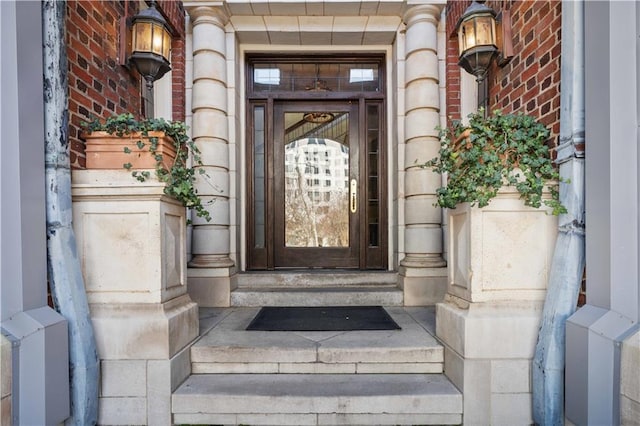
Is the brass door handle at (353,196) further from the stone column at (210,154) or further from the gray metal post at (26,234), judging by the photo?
the gray metal post at (26,234)

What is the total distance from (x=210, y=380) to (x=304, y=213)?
2.56 meters

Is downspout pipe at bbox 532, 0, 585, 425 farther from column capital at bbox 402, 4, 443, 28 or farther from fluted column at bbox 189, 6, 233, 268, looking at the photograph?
fluted column at bbox 189, 6, 233, 268

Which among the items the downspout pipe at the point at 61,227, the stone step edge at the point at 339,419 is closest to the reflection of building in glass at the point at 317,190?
the stone step edge at the point at 339,419

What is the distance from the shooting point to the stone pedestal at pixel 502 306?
205cm

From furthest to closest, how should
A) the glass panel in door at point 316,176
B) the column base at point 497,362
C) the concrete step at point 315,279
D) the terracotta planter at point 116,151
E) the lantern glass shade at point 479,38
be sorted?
1. the glass panel in door at point 316,176
2. the concrete step at point 315,279
3. the lantern glass shade at point 479,38
4. the terracotta planter at point 116,151
5. the column base at point 497,362

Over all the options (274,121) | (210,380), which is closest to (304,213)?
(274,121)

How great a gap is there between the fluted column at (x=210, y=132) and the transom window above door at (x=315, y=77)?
790 mm

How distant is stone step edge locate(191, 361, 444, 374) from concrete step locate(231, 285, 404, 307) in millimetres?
1227

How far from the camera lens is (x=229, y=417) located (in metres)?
2.07

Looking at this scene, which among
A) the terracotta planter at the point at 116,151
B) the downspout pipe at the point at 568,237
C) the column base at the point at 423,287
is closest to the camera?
the downspout pipe at the point at 568,237

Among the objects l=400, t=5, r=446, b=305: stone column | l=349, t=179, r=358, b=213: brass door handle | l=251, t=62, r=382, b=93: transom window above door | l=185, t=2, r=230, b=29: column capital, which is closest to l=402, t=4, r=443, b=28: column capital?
l=400, t=5, r=446, b=305: stone column

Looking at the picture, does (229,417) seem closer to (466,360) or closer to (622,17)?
(466,360)

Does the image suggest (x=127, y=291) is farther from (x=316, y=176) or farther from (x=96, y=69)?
(x=316, y=176)

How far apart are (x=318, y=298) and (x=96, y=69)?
2626 mm
